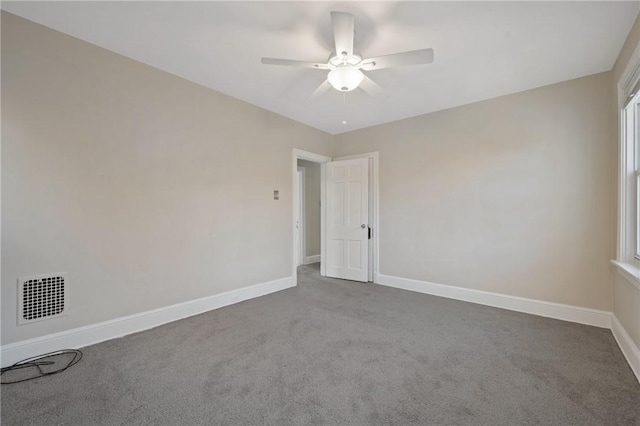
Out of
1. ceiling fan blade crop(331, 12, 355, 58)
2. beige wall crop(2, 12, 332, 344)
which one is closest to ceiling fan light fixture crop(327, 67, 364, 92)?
ceiling fan blade crop(331, 12, 355, 58)

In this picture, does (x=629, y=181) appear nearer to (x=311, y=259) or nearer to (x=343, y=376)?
(x=343, y=376)

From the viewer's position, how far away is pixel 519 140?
324 cm

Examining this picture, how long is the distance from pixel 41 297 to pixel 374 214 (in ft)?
12.9

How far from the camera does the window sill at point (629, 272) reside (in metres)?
2.05

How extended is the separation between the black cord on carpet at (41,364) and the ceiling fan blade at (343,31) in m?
3.07

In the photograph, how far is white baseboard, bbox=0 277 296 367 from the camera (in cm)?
207

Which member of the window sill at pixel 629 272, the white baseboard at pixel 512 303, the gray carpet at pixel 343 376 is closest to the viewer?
the gray carpet at pixel 343 376

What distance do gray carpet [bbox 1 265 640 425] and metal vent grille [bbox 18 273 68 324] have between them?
43 centimetres

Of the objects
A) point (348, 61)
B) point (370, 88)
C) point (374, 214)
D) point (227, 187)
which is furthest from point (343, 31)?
point (374, 214)

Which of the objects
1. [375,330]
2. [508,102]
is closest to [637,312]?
[375,330]

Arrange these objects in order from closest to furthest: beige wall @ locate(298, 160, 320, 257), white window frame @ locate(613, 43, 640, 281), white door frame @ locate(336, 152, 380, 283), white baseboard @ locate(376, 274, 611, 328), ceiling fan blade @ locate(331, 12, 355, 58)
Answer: ceiling fan blade @ locate(331, 12, 355, 58) → white window frame @ locate(613, 43, 640, 281) → white baseboard @ locate(376, 274, 611, 328) → white door frame @ locate(336, 152, 380, 283) → beige wall @ locate(298, 160, 320, 257)

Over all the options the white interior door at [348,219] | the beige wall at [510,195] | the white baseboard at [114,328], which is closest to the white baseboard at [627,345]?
the beige wall at [510,195]

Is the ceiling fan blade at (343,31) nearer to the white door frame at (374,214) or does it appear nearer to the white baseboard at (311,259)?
the white door frame at (374,214)

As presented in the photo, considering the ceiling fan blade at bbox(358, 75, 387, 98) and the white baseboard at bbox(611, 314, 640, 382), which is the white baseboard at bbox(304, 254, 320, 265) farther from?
the white baseboard at bbox(611, 314, 640, 382)
